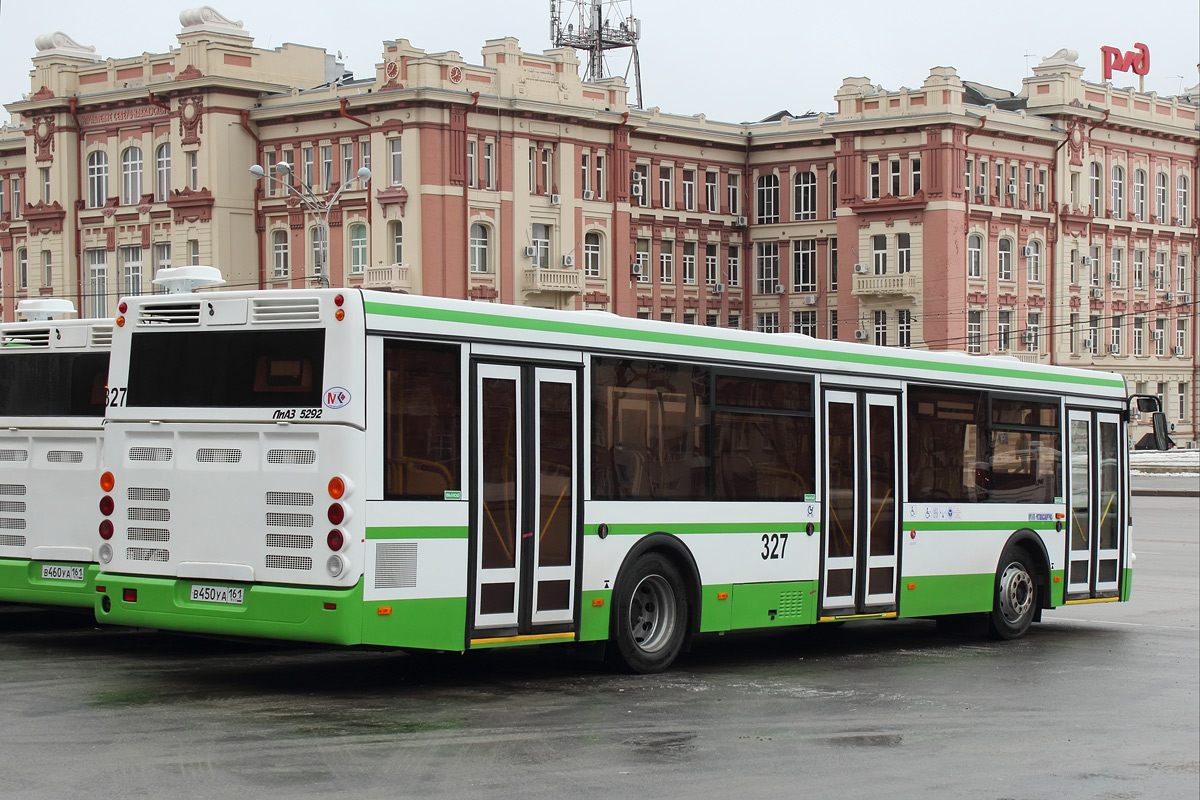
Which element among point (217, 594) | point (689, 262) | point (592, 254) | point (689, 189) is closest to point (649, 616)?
point (217, 594)

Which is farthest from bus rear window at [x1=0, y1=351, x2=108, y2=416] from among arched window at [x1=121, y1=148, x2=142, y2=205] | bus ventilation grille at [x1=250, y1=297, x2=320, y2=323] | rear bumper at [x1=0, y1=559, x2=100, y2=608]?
arched window at [x1=121, y1=148, x2=142, y2=205]

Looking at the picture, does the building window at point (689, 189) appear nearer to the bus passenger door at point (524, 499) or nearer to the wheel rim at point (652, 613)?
the wheel rim at point (652, 613)

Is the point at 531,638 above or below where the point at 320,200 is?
below

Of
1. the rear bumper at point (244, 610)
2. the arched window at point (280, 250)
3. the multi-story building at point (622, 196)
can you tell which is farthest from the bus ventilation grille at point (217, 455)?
the arched window at point (280, 250)

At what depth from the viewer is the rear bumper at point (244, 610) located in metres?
10.9

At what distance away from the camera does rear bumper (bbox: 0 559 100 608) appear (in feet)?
47.2

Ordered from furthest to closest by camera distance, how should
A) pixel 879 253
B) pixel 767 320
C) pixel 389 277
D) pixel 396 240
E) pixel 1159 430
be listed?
pixel 767 320 < pixel 879 253 < pixel 396 240 < pixel 389 277 < pixel 1159 430

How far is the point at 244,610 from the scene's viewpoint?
11289 mm

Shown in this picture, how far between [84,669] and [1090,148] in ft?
251

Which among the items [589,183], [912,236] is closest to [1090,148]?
[912,236]

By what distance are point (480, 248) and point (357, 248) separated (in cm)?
503

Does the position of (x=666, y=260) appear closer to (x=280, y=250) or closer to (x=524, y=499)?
(x=280, y=250)

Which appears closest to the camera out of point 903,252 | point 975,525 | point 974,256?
point 975,525

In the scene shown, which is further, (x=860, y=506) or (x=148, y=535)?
(x=860, y=506)
